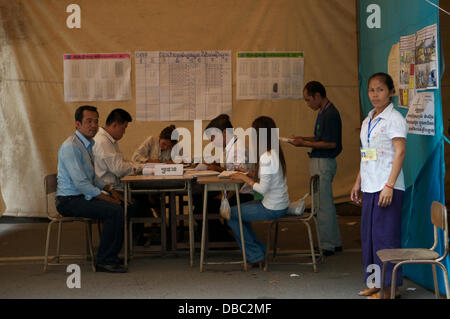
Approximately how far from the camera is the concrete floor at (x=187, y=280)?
458 cm

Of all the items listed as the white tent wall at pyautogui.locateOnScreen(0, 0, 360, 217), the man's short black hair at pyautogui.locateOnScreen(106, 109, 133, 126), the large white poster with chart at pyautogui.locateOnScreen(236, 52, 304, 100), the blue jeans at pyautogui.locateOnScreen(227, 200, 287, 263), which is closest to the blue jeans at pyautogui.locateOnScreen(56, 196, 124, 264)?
the man's short black hair at pyautogui.locateOnScreen(106, 109, 133, 126)

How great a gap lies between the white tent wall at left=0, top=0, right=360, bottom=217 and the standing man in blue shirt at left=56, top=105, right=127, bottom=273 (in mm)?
2872

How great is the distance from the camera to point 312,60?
8219 mm

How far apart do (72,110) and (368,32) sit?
3.99 meters

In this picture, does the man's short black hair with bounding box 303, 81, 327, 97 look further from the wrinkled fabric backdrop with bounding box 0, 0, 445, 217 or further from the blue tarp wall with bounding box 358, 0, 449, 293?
the wrinkled fabric backdrop with bounding box 0, 0, 445, 217

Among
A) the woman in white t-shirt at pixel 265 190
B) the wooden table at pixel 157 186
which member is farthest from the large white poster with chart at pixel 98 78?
the woman in white t-shirt at pixel 265 190

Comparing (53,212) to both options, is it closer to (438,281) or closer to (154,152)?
(154,152)

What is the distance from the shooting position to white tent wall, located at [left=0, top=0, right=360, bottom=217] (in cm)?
812

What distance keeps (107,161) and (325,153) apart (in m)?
2.03

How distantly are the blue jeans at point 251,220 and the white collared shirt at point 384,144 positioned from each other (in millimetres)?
1071

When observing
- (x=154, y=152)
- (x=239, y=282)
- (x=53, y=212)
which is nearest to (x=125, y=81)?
(x=154, y=152)

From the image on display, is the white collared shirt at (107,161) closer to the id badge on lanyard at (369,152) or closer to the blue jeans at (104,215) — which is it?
the blue jeans at (104,215)

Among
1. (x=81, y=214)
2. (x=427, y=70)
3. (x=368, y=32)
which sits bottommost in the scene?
Answer: (x=81, y=214)

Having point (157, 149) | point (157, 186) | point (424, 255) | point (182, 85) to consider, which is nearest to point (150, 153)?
point (157, 149)
